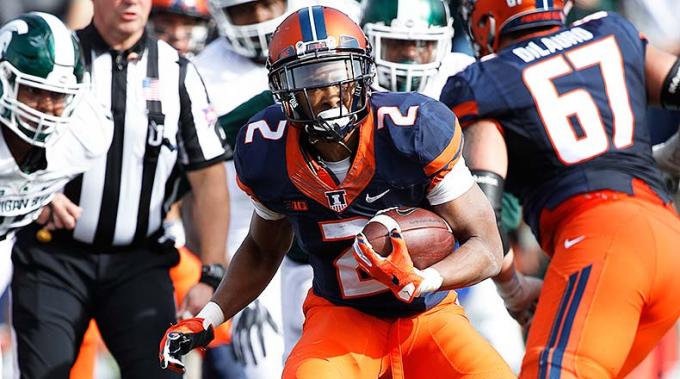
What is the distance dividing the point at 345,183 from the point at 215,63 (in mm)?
2317

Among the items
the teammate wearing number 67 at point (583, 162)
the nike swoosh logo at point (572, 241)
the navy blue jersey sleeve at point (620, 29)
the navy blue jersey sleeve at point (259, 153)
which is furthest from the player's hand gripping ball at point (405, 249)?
the navy blue jersey sleeve at point (620, 29)

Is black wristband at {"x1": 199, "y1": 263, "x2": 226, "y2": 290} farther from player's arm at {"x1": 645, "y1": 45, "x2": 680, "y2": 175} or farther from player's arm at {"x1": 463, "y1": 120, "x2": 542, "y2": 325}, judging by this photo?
player's arm at {"x1": 645, "y1": 45, "x2": 680, "y2": 175}

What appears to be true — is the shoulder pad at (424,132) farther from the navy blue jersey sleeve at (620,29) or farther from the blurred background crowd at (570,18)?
the blurred background crowd at (570,18)

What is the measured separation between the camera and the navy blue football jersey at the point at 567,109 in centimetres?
451

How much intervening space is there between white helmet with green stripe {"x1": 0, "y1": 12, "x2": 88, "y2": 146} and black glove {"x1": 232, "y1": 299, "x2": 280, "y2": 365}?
1430 millimetres

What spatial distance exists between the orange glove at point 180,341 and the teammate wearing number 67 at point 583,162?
99cm

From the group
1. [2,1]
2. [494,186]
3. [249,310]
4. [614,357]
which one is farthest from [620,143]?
[2,1]

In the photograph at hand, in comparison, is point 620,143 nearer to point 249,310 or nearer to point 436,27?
point 436,27

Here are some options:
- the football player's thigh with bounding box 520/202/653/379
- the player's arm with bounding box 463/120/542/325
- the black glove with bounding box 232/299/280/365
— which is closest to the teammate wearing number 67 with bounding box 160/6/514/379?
the football player's thigh with bounding box 520/202/653/379

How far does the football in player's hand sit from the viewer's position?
11.8ft

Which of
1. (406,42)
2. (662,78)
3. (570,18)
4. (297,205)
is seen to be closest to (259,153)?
(297,205)

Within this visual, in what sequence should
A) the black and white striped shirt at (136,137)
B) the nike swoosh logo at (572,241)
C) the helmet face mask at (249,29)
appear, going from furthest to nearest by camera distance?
1. the helmet face mask at (249,29)
2. the black and white striped shirt at (136,137)
3. the nike swoosh logo at (572,241)

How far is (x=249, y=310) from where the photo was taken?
5.68 metres

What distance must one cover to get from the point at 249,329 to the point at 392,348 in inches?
75.7
